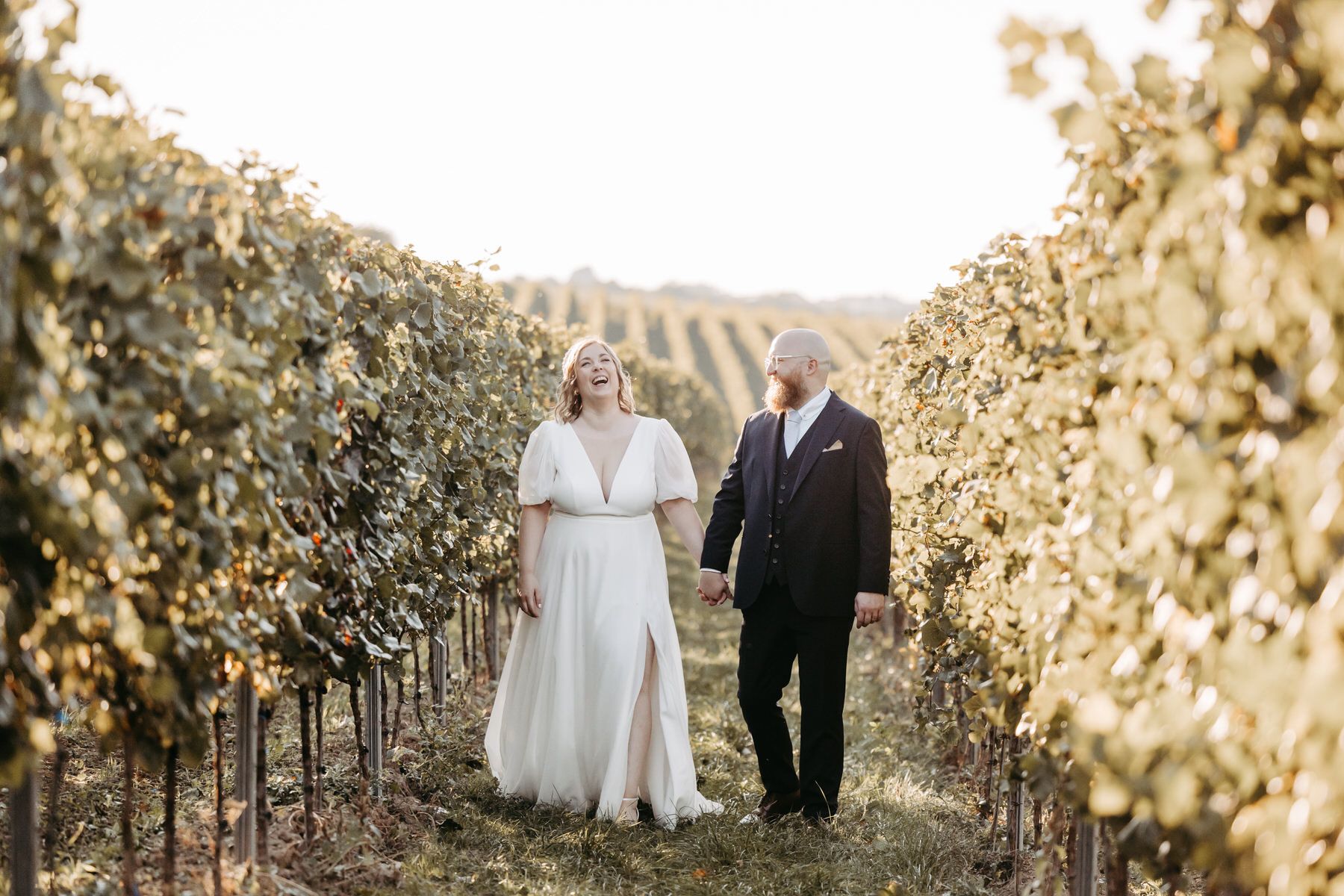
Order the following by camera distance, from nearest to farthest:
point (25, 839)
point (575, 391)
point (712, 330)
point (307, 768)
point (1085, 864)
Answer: point (25, 839) → point (1085, 864) → point (307, 768) → point (575, 391) → point (712, 330)

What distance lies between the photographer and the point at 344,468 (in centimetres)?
382

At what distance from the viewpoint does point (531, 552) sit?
17.7 feet

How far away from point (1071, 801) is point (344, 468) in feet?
8.17

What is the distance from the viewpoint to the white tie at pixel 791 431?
540 cm

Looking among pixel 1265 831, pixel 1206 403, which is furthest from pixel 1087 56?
pixel 1265 831

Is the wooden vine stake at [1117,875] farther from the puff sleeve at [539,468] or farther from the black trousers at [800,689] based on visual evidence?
the puff sleeve at [539,468]

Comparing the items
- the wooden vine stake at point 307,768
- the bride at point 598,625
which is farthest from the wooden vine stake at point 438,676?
the wooden vine stake at point 307,768

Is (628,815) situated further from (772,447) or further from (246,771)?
(246,771)

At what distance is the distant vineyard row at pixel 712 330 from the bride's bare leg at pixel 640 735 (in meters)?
48.9

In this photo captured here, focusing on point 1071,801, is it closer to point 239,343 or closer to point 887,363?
point 239,343

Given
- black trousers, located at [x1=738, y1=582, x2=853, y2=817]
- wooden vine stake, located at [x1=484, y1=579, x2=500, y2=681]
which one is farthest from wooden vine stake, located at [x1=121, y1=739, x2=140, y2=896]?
wooden vine stake, located at [x1=484, y1=579, x2=500, y2=681]

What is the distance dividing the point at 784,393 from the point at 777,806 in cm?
199

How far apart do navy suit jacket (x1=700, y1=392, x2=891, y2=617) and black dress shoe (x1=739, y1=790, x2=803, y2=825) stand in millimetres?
947

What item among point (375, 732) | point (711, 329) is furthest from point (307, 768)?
point (711, 329)
